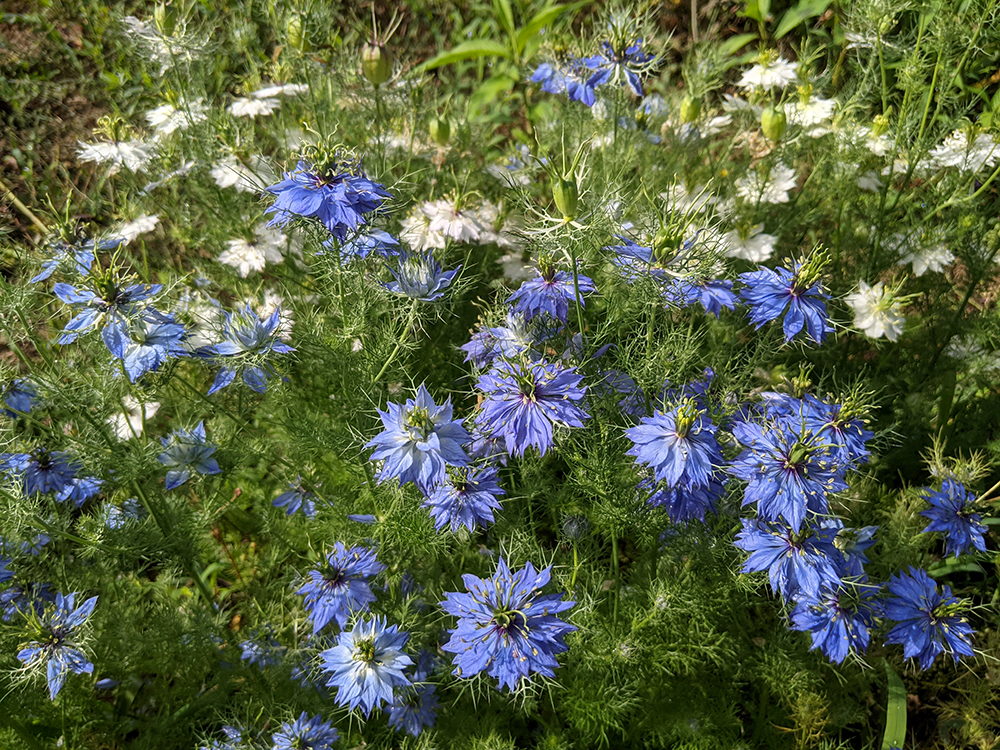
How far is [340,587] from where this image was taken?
68.2 inches

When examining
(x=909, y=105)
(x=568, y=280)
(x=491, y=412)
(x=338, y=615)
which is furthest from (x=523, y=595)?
(x=909, y=105)

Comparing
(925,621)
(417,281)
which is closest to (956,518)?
(925,621)

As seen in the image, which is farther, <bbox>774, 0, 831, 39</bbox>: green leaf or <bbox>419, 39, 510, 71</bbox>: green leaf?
<bbox>774, 0, 831, 39</bbox>: green leaf

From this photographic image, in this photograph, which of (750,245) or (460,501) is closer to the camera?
(460,501)

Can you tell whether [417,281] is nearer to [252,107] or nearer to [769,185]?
[252,107]

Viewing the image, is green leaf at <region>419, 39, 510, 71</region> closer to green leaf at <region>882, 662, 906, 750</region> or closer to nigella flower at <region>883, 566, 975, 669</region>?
nigella flower at <region>883, 566, 975, 669</region>

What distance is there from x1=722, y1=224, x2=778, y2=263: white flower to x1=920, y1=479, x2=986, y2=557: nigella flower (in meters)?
0.85

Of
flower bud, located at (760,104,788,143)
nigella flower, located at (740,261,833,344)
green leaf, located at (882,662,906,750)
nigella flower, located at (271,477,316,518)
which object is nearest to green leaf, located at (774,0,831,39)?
flower bud, located at (760,104,788,143)

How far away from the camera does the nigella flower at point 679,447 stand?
4.48 feet

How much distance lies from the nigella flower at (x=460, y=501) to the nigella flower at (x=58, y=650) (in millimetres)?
888

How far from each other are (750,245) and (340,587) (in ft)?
5.31

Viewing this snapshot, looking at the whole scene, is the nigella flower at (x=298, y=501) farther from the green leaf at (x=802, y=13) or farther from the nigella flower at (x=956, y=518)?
the green leaf at (x=802, y=13)

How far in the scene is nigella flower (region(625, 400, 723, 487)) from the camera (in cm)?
136

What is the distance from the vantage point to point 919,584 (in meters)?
1.75
